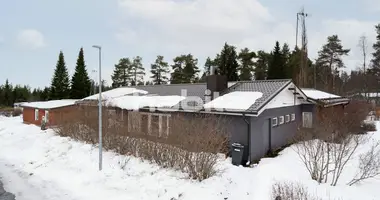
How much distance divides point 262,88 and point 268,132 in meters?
2.60

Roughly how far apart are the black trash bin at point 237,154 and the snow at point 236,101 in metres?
1.75

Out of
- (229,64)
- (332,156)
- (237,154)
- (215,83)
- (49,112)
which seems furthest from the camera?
(229,64)

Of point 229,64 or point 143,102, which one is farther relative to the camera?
point 229,64

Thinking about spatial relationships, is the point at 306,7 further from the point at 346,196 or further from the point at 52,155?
the point at 52,155

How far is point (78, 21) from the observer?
1752 centimetres

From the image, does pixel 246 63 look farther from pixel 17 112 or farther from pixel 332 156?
pixel 17 112

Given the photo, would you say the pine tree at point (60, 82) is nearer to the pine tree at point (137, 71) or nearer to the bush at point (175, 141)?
the pine tree at point (137, 71)

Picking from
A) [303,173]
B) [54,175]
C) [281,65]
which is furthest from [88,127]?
[281,65]

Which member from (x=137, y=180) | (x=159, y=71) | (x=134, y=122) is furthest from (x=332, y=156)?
(x=159, y=71)

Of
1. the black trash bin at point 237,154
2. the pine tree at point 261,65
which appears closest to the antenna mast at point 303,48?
the pine tree at point 261,65

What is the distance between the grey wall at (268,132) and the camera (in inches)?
460

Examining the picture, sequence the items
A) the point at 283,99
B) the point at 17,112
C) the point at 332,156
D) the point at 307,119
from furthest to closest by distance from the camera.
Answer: the point at 17,112 < the point at 307,119 < the point at 283,99 < the point at 332,156

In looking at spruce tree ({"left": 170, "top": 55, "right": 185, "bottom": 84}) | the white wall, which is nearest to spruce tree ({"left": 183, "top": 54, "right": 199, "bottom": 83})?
spruce tree ({"left": 170, "top": 55, "right": 185, "bottom": 84})

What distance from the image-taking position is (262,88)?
46.1 feet
